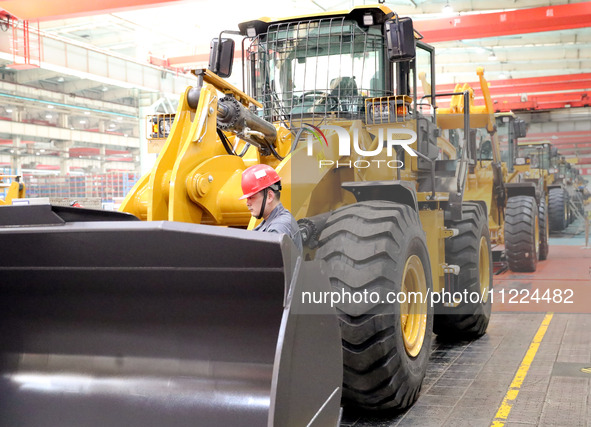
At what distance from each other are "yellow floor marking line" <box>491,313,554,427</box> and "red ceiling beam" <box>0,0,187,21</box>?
10.2m

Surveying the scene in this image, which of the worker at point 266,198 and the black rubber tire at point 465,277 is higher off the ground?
the worker at point 266,198

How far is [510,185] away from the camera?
12.8 m

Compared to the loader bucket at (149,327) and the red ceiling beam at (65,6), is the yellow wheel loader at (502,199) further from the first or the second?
the loader bucket at (149,327)

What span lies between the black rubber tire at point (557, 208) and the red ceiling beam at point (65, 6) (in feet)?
38.1

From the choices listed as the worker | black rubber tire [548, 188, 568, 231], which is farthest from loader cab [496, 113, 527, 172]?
the worker

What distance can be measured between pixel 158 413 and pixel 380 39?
13.0 feet

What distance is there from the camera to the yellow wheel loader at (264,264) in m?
3.08

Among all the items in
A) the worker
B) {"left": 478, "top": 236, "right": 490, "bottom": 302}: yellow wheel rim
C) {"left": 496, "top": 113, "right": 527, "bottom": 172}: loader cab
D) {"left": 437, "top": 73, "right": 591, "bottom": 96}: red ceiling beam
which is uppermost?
{"left": 437, "top": 73, "right": 591, "bottom": 96}: red ceiling beam

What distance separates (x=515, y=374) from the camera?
5.97 m

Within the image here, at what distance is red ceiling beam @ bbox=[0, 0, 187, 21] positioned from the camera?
13.8 meters

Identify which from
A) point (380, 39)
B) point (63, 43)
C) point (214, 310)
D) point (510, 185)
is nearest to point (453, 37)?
point (510, 185)

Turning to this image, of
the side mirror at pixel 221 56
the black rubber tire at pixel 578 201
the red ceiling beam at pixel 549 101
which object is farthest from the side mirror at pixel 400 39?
the red ceiling beam at pixel 549 101

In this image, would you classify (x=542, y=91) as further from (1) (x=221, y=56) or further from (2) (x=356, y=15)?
(1) (x=221, y=56)

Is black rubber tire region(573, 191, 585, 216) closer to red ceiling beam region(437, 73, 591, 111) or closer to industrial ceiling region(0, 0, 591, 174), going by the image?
industrial ceiling region(0, 0, 591, 174)
